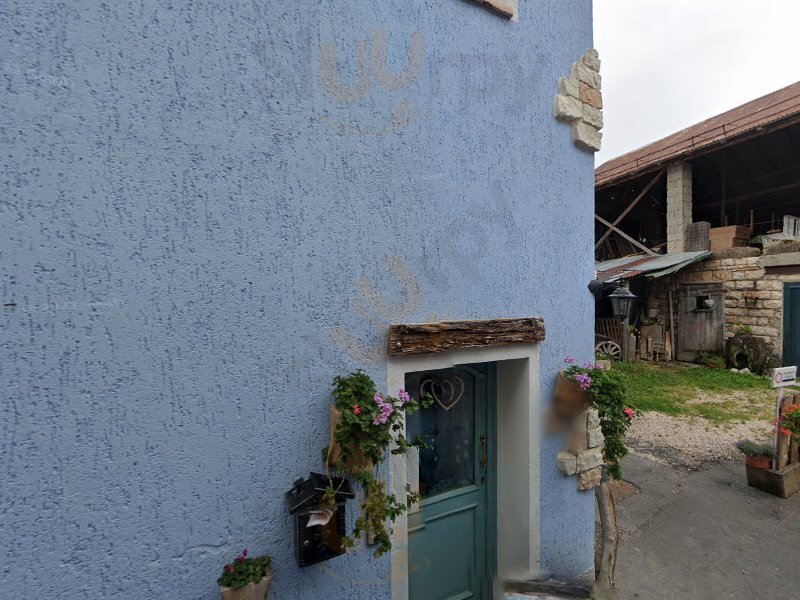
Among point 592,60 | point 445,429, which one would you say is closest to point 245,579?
point 445,429

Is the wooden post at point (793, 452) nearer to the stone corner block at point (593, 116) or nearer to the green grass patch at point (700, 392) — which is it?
the green grass patch at point (700, 392)

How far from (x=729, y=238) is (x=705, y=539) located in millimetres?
9134

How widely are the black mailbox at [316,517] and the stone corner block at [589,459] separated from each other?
75.6 inches

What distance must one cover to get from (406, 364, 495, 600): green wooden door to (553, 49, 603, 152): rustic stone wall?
6.47 feet

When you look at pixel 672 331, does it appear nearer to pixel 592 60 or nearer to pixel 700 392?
pixel 700 392

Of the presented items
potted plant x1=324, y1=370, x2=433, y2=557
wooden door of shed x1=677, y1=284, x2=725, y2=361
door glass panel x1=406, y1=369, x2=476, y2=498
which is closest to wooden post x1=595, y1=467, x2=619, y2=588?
door glass panel x1=406, y1=369, x2=476, y2=498

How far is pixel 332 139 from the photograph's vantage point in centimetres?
200

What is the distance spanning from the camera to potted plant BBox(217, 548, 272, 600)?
1591 mm

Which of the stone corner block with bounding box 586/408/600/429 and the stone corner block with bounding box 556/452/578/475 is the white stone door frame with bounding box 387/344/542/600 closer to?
the stone corner block with bounding box 556/452/578/475

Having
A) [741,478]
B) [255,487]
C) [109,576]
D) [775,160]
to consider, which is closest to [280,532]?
[255,487]

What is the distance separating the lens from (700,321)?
34.7 feet

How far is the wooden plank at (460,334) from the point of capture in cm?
215

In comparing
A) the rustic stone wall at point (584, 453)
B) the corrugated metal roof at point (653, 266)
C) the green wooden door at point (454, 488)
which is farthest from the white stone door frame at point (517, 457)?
the corrugated metal roof at point (653, 266)

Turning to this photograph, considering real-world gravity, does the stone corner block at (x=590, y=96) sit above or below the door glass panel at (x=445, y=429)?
above
